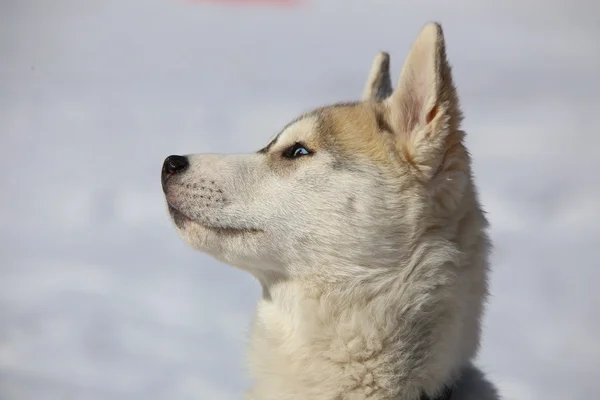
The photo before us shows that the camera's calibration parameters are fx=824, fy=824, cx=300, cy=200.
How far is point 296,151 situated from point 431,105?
914 millimetres

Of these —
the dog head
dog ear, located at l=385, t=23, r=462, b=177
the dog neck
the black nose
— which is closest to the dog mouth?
the dog head

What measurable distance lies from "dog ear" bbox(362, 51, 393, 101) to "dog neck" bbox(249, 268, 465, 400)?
6.23 feet

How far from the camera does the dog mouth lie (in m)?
4.90

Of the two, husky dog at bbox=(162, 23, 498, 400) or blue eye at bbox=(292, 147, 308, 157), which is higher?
blue eye at bbox=(292, 147, 308, 157)

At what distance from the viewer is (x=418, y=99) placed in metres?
4.98

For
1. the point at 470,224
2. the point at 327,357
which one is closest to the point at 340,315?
the point at 327,357

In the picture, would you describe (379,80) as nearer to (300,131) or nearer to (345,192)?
(300,131)

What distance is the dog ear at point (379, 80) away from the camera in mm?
6176

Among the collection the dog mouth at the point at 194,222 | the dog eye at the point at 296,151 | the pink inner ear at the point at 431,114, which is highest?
the pink inner ear at the point at 431,114

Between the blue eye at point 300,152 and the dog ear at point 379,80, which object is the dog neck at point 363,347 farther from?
the dog ear at point 379,80

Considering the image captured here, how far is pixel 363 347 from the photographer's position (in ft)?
15.0

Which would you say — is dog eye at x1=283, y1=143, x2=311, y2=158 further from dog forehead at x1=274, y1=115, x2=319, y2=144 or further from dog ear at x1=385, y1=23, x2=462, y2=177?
dog ear at x1=385, y1=23, x2=462, y2=177

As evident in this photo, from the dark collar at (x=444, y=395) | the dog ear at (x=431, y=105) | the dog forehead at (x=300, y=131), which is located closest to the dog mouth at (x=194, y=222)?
the dog forehead at (x=300, y=131)

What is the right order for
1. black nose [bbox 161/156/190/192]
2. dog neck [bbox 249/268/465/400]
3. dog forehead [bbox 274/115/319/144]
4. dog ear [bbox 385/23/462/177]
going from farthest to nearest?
1. dog forehead [bbox 274/115/319/144]
2. black nose [bbox 161/156/190/192]
3. dog ear [bbox 385/23/462/177]
4. dog neck [bbox 249/268/465/400]
